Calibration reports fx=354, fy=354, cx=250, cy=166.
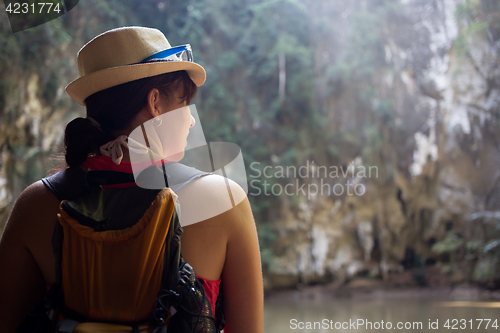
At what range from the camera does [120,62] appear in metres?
0.52

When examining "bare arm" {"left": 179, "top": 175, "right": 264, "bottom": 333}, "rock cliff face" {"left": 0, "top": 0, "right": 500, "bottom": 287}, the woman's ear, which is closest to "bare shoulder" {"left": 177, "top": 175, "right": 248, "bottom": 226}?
"bare arm" {"left": 179, "top": 175, "right": 264, "bottom": 333}

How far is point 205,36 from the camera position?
6426 mm

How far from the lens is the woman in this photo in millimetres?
477

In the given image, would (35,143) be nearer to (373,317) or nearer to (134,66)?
(134,66)

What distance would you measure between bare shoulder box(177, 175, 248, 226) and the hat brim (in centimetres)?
17

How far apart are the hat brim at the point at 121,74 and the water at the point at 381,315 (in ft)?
12.4

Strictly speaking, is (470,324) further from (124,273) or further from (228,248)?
(124,273)

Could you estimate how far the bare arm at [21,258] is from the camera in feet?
1.59

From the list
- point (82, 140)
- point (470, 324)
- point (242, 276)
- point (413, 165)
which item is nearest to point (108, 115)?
point (82, 140)

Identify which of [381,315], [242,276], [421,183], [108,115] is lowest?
[381,315]

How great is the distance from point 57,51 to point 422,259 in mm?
6364

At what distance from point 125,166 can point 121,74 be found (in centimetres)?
13

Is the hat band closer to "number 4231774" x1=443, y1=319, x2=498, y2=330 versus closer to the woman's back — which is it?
the woman's back

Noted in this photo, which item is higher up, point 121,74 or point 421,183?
point 121,74
